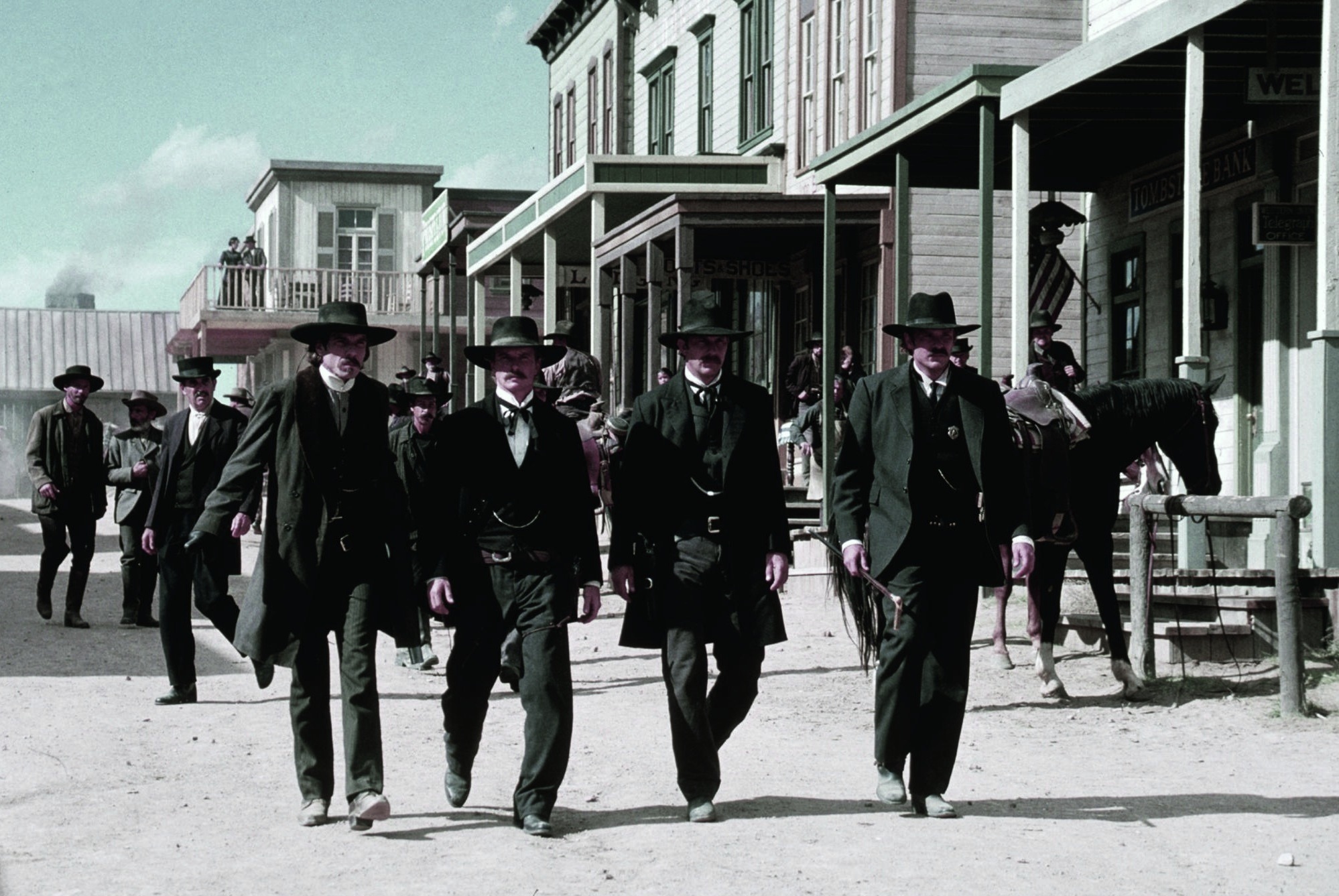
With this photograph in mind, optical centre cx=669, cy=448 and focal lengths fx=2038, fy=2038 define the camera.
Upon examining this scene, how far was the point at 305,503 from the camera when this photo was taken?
7617mm

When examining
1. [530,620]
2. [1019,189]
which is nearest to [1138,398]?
[1019,189]

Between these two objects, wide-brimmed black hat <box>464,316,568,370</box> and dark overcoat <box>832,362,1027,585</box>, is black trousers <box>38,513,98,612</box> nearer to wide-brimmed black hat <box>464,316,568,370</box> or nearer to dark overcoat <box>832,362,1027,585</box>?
wide-brimmed black hat <box>464,316,568,370</box>

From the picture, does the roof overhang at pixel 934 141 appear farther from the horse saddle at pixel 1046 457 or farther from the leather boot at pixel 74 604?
the leather boot at pixel 74 604

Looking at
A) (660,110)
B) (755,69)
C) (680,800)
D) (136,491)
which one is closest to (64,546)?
(136,491)

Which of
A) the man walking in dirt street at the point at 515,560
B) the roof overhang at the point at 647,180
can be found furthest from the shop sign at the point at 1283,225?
the roof overhang at the point at 647,180

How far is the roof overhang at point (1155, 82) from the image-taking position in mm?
13586

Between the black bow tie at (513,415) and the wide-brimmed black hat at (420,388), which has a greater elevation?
the wide-brimmed black hat at (420,388)

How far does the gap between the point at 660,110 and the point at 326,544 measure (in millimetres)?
25200

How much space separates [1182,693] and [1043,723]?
1.09 metres

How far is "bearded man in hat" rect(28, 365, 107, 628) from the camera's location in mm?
16156

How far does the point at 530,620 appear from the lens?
24.5 feet

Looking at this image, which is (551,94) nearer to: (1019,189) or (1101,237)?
(1101,237)

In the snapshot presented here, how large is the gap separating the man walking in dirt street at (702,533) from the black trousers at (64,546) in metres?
9.24

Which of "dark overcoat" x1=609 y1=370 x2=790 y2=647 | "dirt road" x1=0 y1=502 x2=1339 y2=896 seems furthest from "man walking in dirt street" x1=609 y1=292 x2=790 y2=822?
"dirt road" x1=0 y1=502 x2=1339 y2=896
